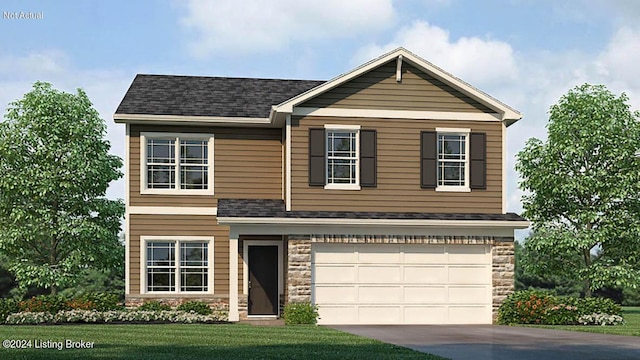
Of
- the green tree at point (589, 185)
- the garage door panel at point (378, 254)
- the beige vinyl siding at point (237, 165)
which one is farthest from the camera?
the green tree at point (589, 185)

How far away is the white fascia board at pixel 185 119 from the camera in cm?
2672

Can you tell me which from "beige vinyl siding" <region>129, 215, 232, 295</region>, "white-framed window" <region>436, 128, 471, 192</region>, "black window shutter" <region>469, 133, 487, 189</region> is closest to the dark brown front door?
"beige vinyl siding" <region>129, 215, 232, 295</region>

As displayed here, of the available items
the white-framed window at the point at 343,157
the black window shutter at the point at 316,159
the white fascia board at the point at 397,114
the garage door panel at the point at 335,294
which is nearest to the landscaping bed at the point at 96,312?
the garage door panel at the point at 335,294

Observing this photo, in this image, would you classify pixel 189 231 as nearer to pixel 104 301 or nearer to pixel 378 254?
pixel 104 301

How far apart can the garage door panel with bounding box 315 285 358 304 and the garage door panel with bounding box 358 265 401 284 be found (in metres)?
0.45

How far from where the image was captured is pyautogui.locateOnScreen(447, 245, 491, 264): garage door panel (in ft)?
87.0

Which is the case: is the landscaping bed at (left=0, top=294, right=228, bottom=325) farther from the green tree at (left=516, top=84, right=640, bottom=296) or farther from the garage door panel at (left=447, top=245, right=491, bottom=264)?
the green tree at (left=516, top=84, right=640, bottom=296)

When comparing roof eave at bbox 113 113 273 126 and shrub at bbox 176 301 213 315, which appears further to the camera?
roof eave at bbox 113 113 273 126

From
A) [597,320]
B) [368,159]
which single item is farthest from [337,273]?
[597,320]

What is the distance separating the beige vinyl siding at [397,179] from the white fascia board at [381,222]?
0.74m

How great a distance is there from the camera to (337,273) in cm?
2584

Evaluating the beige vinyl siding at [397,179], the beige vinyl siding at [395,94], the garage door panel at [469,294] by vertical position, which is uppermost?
the beige vinyl siding at [395,94]

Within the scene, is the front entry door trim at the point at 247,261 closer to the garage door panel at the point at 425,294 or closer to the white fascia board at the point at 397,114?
the garage door panel at the point at 425,294

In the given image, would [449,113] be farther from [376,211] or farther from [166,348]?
[166,348]
